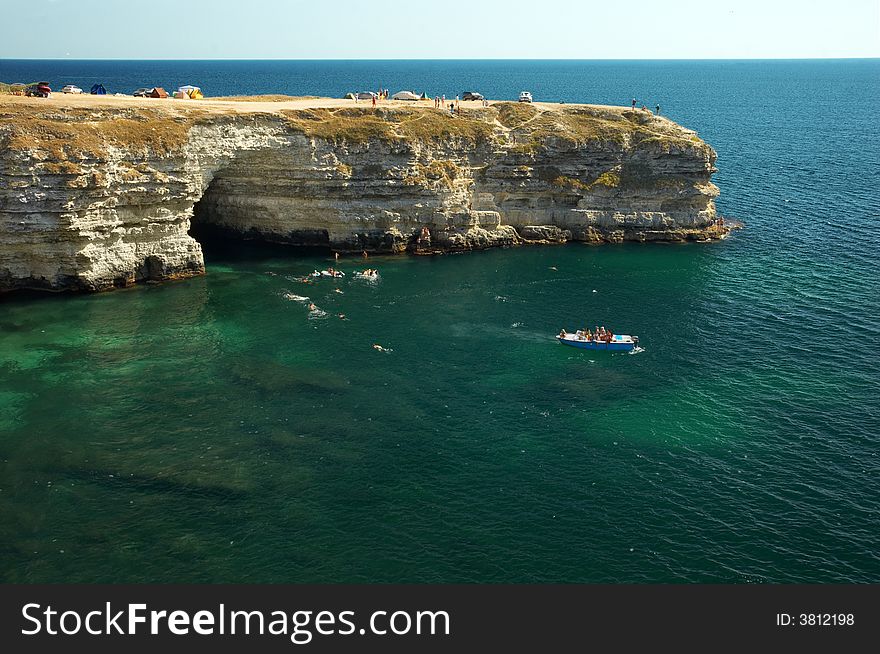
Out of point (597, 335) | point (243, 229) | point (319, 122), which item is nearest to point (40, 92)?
point (243, 229)

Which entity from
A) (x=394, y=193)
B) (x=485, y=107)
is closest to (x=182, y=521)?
(x=394, y=193)

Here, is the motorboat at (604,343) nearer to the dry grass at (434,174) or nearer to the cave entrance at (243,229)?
the dry grass at (434,174)

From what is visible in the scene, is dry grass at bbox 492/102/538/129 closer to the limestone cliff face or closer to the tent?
the limestone cliff face

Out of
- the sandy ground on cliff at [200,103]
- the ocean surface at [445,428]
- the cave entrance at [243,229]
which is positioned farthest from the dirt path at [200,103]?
the ocean surface at [445,428]

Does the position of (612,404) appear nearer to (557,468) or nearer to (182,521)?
(557,468)

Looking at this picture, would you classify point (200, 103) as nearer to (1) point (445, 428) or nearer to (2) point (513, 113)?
(2) point (513, 113)
